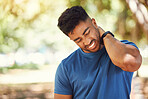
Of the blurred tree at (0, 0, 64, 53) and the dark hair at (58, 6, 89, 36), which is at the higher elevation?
the blurred tree at (0, 0, 64, 53)

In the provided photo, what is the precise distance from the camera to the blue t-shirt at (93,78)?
5.01 ft

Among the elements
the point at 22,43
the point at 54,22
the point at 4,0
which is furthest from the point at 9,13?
the point at 22,43

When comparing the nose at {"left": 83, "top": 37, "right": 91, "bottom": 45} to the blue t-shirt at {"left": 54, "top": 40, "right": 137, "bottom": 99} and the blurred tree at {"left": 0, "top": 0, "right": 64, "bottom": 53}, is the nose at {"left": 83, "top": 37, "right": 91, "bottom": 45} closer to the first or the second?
the blue t-shirt at {"left": 54, "top": 40, "right": 137, "bottom": 99}

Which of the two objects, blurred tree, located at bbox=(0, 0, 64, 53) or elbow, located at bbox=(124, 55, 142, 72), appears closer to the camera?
elbow, located at bbox=(124, 55, 142, 72)

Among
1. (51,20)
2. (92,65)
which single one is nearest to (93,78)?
(92,65)

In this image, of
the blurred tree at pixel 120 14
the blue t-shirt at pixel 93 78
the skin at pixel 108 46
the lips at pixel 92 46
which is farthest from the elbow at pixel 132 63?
the blurred tree at pixel 120 14

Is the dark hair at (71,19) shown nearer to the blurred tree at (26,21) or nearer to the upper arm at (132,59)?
the upper arm at (132,59)

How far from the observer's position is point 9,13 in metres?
6.73

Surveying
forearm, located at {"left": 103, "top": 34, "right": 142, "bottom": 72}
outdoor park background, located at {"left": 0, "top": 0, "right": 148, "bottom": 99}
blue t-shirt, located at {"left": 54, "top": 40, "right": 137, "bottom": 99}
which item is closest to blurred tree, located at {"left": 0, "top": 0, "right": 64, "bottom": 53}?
outdoor park background, located at {"left": 0, "top": 0, "right": 148, "bottom": 99}

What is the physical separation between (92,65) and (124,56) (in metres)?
0.26

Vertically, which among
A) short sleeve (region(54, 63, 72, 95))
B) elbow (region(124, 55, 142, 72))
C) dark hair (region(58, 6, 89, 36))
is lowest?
short sleeve (region(54, 63, 72, 95))

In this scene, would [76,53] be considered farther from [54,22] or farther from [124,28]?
[54,22]

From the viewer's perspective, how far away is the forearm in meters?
1.43

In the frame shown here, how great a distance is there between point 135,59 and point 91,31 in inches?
14.5
